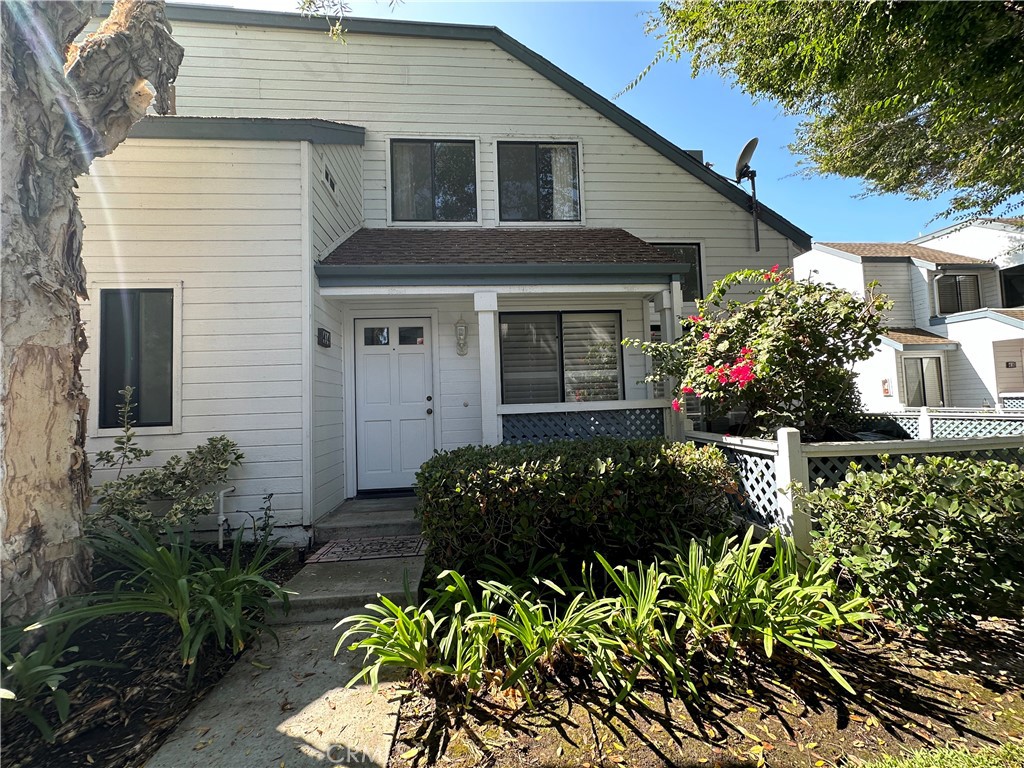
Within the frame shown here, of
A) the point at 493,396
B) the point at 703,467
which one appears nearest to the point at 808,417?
the point at 703,467

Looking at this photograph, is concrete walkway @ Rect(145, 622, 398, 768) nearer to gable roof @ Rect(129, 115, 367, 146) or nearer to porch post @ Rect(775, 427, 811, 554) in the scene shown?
porch post @ Rect(775, 427, 811, 554)

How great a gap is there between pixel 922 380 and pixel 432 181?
53.1 feet

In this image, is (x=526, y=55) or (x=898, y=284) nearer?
(x=526, y=55)

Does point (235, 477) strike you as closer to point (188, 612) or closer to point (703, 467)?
point (188, 612)

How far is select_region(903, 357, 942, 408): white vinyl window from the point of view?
13.9m

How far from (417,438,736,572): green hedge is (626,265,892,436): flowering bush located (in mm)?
909

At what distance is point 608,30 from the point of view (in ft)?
17.6

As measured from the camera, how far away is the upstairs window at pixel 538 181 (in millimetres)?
6887

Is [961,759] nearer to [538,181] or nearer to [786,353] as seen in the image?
[786,353]

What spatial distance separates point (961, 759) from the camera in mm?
1809

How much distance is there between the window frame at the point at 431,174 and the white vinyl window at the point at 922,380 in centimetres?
1477

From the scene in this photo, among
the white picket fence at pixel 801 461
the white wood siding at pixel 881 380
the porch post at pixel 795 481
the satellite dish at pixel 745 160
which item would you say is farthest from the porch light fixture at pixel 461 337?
the white wood siding at pixel 881 380

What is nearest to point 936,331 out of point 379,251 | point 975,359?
point 975,359

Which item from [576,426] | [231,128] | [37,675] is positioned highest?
[231,128]
